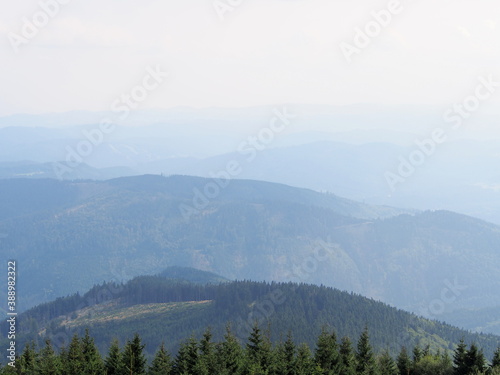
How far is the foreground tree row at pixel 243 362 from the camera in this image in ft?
219

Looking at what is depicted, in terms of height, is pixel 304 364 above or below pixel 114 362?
below

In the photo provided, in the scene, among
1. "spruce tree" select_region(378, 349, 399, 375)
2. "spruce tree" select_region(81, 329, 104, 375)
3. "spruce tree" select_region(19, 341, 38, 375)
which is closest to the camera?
"spruce tree" select_region(81, 329, 104, 375)

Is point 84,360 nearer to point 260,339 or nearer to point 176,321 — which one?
point 260,339

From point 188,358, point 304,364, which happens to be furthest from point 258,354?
point 188,358

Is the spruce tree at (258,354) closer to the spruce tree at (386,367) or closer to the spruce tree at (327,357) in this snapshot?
the spruce tree at (327,357)

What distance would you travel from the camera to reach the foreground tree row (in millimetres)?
66812

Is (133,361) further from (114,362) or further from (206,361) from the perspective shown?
(206,361)

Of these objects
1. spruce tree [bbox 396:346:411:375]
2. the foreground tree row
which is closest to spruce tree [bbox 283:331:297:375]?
→ the foreground tree row

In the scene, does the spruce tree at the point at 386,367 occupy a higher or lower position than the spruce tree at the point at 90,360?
lower

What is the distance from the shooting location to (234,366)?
233 feet

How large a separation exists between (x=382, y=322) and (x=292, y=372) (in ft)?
394

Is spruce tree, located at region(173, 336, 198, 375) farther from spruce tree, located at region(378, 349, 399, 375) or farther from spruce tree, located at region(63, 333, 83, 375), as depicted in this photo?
spruce tree, located at region(378, 349, 399, 375)

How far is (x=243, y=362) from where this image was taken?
235 feet

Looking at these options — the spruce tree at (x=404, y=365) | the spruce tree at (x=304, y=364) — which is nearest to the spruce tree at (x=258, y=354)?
the spruce tree at (x=304, y=364)
